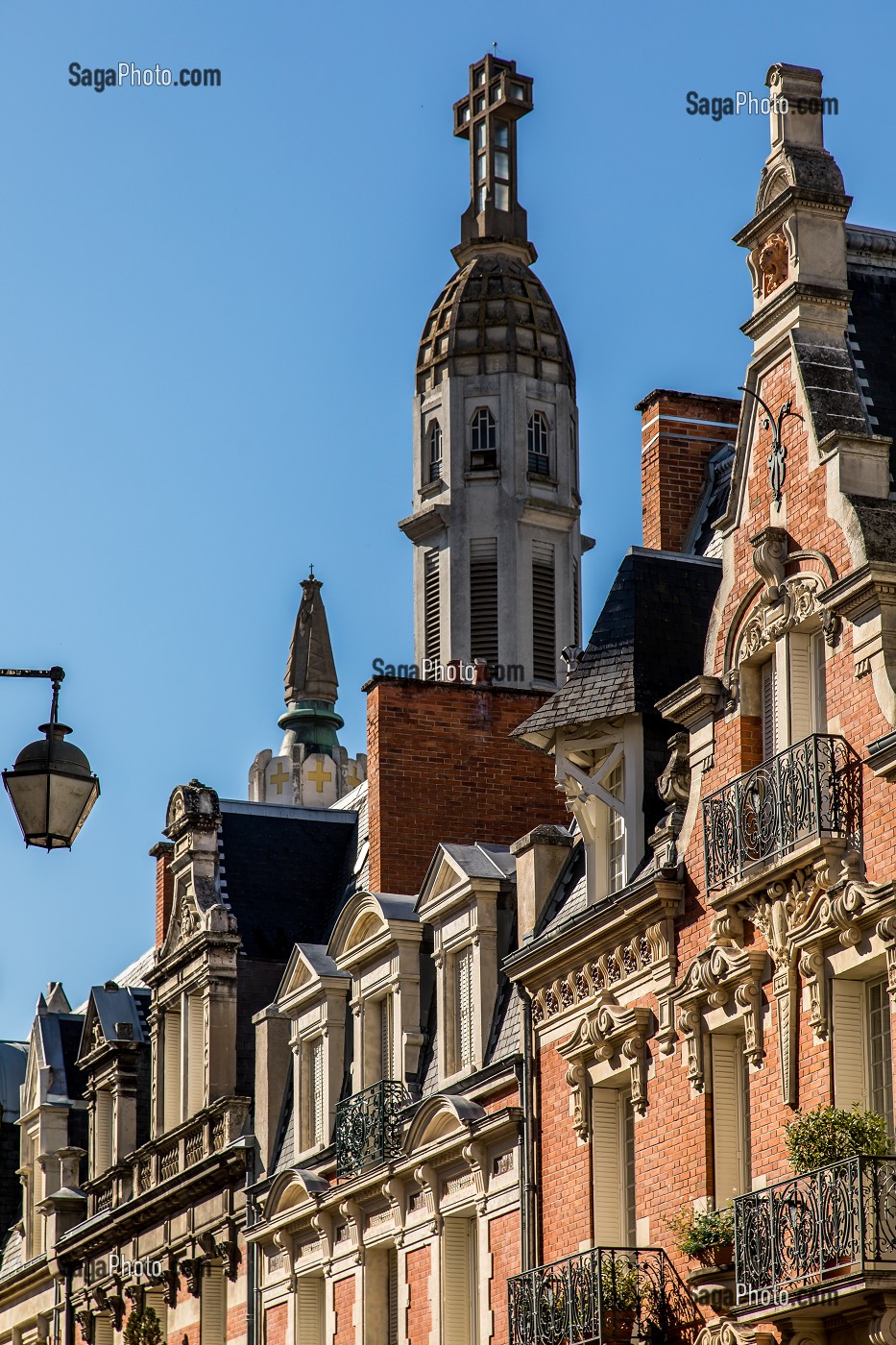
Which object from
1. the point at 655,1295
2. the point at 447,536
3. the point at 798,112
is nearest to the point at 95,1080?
the point at 655,1295

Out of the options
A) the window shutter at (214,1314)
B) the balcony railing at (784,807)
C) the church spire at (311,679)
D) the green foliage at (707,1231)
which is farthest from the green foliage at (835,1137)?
the church spire at (311,679)

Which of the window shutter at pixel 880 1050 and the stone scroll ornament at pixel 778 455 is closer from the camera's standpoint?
the window shutter at pixel 880 1050

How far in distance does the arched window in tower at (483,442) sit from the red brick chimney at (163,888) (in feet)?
133

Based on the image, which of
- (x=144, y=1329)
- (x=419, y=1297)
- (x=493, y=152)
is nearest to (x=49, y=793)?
(x=419, y=1297)

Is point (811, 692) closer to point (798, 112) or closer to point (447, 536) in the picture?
point (798, 112)

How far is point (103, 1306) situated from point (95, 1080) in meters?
3.91

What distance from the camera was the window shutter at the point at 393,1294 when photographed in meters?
32.6

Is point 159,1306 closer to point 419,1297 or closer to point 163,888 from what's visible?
point 163,888

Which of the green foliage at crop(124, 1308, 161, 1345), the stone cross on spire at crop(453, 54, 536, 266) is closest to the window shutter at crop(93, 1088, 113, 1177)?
the green foliage at crop(124, 1308, 161, 1345)

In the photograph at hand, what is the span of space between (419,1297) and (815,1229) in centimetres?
1128

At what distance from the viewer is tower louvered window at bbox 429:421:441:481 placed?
8362cm

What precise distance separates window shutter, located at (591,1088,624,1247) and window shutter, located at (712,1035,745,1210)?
8.12 ft

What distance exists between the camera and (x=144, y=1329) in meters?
40.0

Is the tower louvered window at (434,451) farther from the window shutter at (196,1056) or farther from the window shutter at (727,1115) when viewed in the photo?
the window shutter at (727,1115)
